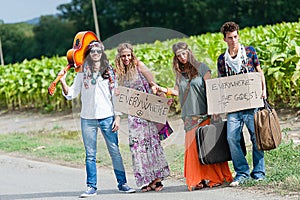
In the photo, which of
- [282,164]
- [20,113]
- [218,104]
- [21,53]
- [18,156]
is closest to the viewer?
[218,104]

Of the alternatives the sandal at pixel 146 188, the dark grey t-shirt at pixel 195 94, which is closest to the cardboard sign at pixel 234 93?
the dark grey t-shirt at pixel 195 94

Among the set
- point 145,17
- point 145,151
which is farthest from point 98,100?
point 145,17

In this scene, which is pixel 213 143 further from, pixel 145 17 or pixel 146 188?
pixel 145 17

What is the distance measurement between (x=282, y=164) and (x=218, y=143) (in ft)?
3.65

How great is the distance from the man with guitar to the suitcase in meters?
0.88

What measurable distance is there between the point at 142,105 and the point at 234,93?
94 centimetres

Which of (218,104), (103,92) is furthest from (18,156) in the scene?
(218,104)

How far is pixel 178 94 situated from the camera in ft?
20.7

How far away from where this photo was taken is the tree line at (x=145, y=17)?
4150 cm

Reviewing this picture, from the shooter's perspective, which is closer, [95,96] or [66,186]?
[95,96]

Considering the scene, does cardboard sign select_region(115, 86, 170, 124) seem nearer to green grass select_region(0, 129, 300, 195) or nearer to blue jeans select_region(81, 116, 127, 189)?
blue jeans select_region(81, 116, 127, 189)

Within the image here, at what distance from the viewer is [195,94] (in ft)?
20.5

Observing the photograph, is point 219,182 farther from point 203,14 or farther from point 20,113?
point 203,14

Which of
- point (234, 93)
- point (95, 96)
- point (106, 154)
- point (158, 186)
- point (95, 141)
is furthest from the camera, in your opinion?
point (106, 154)
